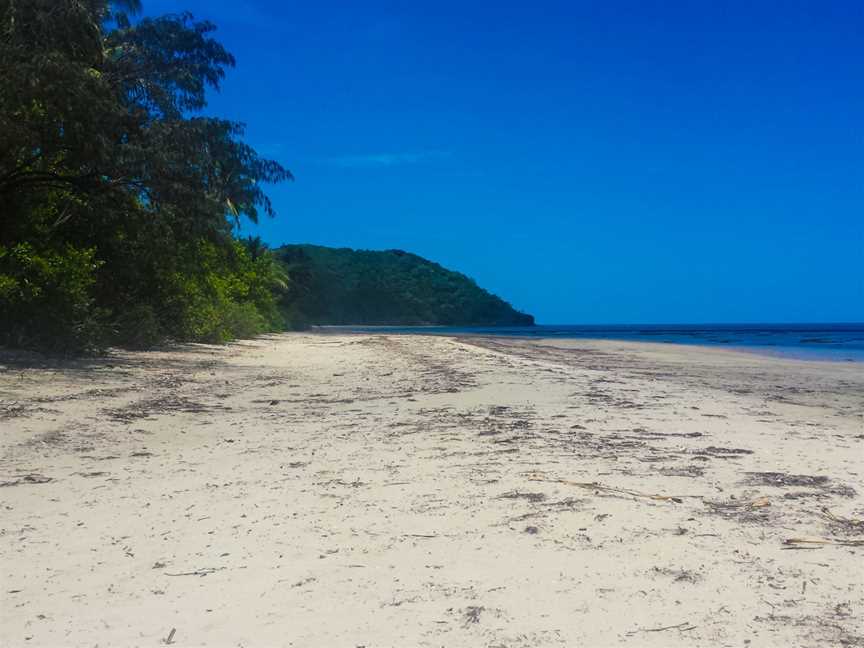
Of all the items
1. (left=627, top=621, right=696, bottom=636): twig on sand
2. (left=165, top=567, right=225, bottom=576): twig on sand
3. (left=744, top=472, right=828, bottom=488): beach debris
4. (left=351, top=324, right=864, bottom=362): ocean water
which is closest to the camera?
(left=627, top=621, right=696, bottom=636): twig on sand

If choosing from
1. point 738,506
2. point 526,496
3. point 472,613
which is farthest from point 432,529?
point 738,506

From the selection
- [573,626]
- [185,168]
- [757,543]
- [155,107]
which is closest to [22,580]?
[573,626]

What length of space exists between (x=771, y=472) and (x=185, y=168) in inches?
508

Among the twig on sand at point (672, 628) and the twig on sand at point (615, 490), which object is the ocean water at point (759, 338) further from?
the twig on sand at point (672, 628)

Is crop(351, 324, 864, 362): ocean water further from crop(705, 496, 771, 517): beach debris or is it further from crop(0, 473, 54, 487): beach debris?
crop(0, 473, 54, 487): beach debris

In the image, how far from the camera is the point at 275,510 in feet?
11.6

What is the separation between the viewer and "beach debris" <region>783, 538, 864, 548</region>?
2.86m

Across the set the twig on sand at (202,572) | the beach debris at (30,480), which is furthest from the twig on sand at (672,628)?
the beach debris at (30,480)

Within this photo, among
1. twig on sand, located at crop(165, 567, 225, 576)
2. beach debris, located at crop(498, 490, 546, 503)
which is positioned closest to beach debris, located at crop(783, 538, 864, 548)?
beach debris, located at crop(498, 490, 546, 503)

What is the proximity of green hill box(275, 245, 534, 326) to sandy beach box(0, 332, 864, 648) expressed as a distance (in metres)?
107

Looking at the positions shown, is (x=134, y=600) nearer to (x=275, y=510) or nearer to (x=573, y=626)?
(x=275, y=510)

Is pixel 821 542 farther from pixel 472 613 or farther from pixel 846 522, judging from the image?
pixel 472 613

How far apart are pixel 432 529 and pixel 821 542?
1.62 metres

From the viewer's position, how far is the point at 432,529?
317 centimetres
